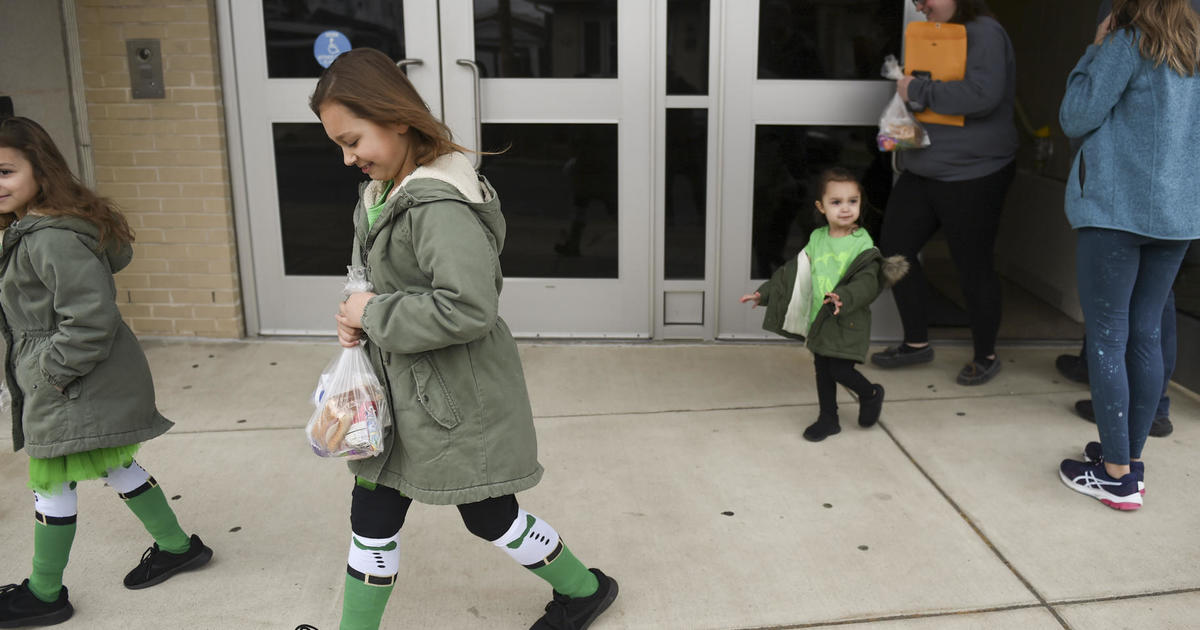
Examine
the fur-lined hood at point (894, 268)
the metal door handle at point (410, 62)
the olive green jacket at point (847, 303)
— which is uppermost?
the metal door handle at point (410, 62)

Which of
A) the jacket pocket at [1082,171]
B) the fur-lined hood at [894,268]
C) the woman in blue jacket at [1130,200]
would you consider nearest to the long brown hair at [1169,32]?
the woman in blue jacket at [1130,200]

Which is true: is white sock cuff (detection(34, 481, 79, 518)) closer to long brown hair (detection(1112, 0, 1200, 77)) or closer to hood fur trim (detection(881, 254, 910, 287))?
hood fur trim (detection(881, 254, 910, 287))

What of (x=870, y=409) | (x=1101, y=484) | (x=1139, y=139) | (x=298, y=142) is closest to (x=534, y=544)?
(x=870, y=409)

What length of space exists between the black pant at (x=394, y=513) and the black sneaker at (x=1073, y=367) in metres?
3.22

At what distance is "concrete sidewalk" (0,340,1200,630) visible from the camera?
10.1 ft

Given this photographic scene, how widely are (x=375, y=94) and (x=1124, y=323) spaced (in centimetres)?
260

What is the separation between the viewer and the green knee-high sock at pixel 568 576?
9.29 feet

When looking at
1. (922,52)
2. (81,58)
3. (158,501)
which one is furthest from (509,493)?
(81,58)

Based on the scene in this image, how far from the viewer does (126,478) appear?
3.07 m

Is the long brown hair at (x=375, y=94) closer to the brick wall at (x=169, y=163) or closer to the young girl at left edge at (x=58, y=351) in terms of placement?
the young girl at left edge at (x=58, y=351)

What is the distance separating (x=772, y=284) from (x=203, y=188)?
2.89m

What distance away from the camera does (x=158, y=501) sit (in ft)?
10.4

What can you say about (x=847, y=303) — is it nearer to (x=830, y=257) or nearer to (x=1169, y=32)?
(x=830, y=257)

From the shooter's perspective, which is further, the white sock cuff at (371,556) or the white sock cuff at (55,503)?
the white sock cuff at (55,503)
